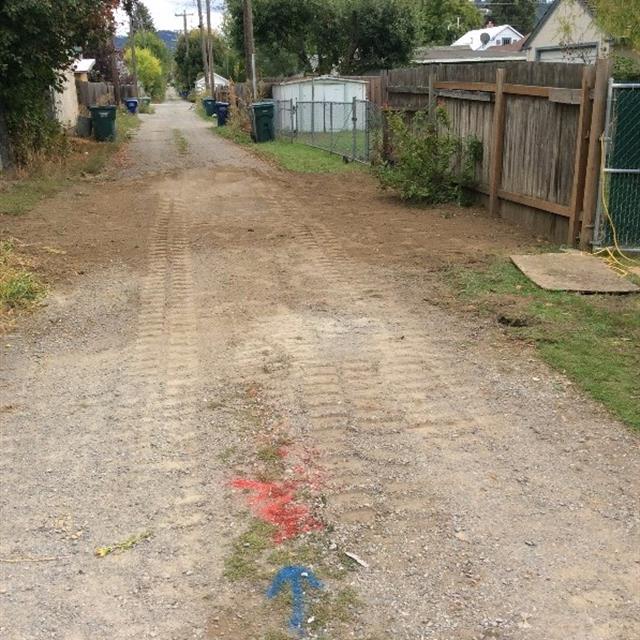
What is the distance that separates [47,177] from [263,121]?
12022 mm

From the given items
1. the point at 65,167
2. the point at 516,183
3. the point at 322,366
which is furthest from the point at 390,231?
the point at 65,167

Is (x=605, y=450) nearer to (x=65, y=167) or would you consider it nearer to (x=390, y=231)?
(x=390, y=231)

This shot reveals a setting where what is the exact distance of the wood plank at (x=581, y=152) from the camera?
8.88 meters

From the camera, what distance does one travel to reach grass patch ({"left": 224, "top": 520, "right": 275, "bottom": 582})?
3.43 m

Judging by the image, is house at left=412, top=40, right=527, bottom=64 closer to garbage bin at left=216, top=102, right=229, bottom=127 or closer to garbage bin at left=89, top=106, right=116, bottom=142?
garbage bin at left=216, top=102, right=229, bottom=127

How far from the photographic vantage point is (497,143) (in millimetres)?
11195

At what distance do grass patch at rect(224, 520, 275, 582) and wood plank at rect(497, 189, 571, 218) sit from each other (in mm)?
7067

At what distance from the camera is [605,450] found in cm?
448

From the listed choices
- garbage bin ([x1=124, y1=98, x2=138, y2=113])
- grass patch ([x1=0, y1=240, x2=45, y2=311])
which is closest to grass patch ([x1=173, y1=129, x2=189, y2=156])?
grass patch ([x1=0, y1=240, x2=45, y2=311])

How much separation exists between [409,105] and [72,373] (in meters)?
11.0

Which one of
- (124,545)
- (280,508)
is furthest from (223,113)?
(124,545)

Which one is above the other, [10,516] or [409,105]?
[409,105]

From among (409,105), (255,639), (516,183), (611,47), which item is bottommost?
(255,639)

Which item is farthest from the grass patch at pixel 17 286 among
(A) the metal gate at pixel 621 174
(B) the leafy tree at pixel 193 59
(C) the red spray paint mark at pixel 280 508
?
(B) the leafy tree at pixel 193 59
